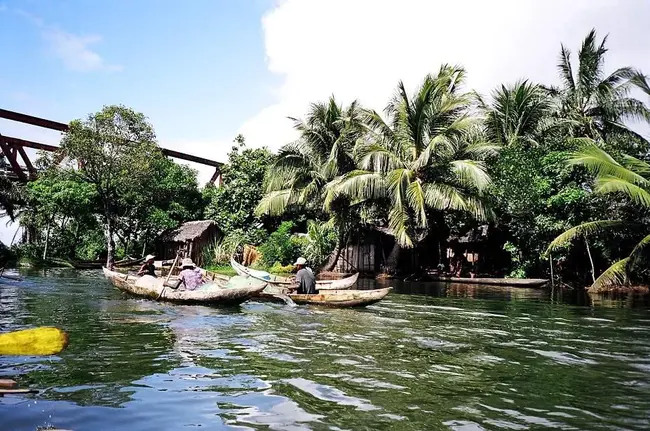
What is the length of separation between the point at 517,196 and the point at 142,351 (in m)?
16.5

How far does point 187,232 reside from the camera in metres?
30.6

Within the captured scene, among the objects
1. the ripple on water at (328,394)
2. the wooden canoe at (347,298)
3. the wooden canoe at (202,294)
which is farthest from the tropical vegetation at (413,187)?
the ripple on water at (328,394)

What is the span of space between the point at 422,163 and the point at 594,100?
10.0 m

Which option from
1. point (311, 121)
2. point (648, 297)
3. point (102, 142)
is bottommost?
point (648, 297)

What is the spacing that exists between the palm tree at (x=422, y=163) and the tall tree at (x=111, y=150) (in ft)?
32.0

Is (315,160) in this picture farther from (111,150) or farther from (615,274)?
(615,274)

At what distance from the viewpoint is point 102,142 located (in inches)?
1010

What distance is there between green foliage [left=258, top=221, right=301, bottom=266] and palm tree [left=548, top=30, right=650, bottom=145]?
46.3ft

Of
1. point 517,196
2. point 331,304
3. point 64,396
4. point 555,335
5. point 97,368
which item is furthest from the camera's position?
point 517,196

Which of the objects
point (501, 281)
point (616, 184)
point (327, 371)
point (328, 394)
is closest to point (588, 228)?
point (616, 184)

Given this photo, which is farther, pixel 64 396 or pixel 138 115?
pixel 138 115

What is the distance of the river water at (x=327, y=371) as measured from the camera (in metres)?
5.06

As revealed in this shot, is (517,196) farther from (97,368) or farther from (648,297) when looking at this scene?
(97,368)

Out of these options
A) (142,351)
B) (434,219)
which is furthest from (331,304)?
(434,219)
